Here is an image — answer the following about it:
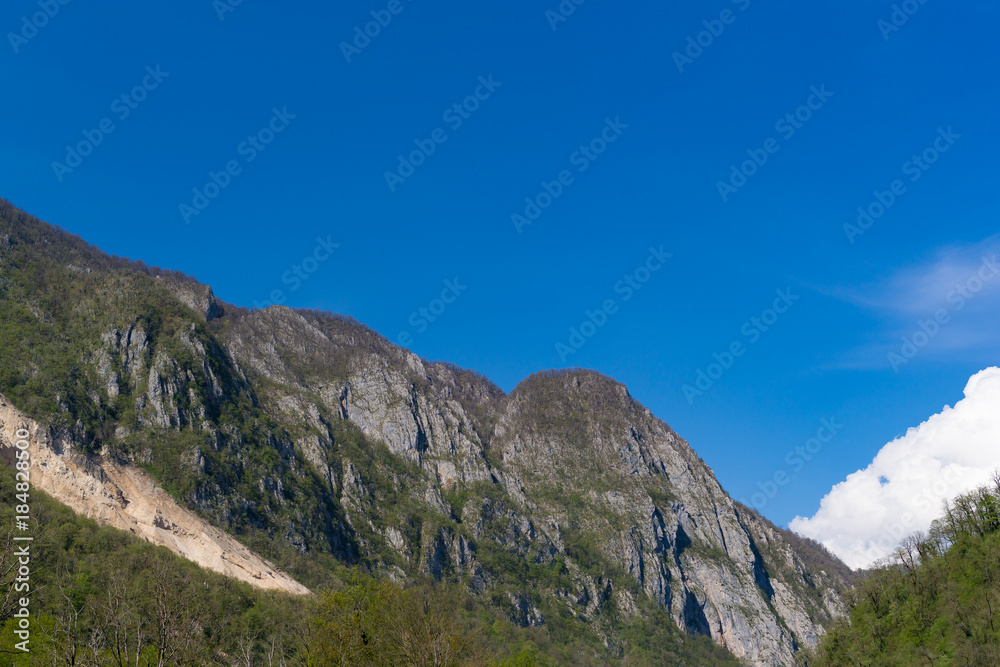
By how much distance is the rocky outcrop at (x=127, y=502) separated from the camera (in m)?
115

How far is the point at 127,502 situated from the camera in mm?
121625

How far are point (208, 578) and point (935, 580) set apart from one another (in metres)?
115

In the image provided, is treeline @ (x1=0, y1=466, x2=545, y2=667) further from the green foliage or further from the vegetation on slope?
the green foliage

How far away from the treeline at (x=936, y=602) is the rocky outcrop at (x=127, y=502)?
99209 millimetres

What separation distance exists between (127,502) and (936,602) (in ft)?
446

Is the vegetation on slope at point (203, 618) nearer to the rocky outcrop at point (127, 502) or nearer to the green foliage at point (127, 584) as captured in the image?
the green foliage at point (127, 584)

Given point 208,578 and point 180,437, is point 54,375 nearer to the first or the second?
point 180,437

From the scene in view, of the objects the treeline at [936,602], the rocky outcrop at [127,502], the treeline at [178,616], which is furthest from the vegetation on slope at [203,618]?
the treeline at [936,602]

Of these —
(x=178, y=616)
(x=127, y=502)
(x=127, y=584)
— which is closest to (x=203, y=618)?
(x=127, y=584)

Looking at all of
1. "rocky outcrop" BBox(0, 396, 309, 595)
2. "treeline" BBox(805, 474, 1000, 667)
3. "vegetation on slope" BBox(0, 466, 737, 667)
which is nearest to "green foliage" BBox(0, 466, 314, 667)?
"vegetation on slope" BBox(0, 466, 737, 667)

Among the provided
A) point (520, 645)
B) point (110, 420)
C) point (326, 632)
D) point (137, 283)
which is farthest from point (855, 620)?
point (137, 283)

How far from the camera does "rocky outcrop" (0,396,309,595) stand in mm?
114875

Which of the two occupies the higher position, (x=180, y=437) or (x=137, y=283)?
(x=137, y=283)

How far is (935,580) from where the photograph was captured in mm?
95688
